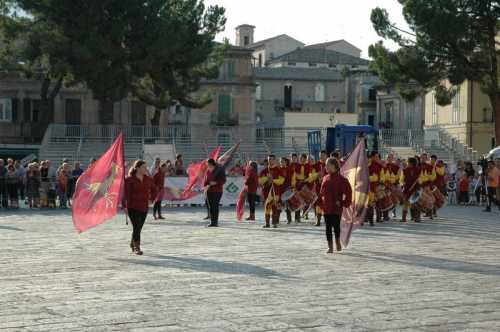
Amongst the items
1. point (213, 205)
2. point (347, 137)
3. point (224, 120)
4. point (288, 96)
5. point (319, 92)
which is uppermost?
point (319, 92)

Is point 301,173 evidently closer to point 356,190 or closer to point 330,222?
point 356,190

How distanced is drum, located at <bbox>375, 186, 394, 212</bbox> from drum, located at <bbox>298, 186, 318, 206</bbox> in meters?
1.63

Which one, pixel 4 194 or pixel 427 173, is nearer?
pixel 427 173

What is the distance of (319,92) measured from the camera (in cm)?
9275

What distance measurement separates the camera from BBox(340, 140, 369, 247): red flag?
1617 centimetres

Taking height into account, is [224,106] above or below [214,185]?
above

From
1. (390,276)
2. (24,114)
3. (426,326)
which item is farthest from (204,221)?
(24,114)

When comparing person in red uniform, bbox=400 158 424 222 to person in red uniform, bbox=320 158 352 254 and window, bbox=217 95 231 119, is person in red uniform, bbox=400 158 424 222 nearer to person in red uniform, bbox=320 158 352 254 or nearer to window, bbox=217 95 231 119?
person in red uniform, bbox=320 158 352 254

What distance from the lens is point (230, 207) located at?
31.5m

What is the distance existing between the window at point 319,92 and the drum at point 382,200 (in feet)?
229

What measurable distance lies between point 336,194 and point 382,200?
782 cm

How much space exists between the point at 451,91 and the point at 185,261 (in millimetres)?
33166

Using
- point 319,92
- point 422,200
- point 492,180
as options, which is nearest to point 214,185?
point 422,200

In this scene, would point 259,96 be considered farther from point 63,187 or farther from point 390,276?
point 390,276
